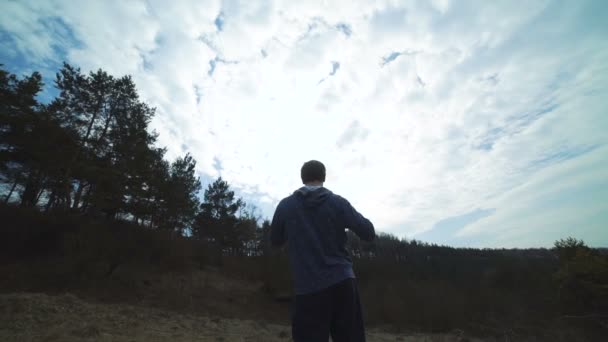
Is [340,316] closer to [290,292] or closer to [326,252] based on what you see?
[326,252]

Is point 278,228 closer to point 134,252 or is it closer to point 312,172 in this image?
point 312,172

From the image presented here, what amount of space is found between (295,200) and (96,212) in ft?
46.1

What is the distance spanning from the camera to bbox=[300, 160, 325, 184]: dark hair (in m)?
1.86

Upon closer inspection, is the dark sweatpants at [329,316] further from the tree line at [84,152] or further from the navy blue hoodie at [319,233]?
the tree line at [84,152]

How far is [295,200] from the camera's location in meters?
1.77

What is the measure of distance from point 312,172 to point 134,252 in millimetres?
11644

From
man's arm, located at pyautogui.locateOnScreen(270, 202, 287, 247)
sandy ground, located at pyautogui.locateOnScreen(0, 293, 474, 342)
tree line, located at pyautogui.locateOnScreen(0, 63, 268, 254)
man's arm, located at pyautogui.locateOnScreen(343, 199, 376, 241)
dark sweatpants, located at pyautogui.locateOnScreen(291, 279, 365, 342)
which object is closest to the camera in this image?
dark sweatpants, located at pyautogui.locateOnScreen(291, 279, 365, 342)

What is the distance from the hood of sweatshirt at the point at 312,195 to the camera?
66.3 inches

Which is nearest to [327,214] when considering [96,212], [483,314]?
[96,212]

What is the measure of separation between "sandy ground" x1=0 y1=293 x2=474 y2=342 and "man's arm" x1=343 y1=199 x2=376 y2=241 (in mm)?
5417

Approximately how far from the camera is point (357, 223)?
1.67 m

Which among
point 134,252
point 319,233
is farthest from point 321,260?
point 134,252

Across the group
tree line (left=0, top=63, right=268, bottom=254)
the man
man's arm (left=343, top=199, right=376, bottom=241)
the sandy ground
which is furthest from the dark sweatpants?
tree line (left=0, top=63, right=268, bottom=254)

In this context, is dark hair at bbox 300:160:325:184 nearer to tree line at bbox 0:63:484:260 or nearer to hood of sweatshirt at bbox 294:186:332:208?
hood of sweatshirt at bbox 294:186:332:208
